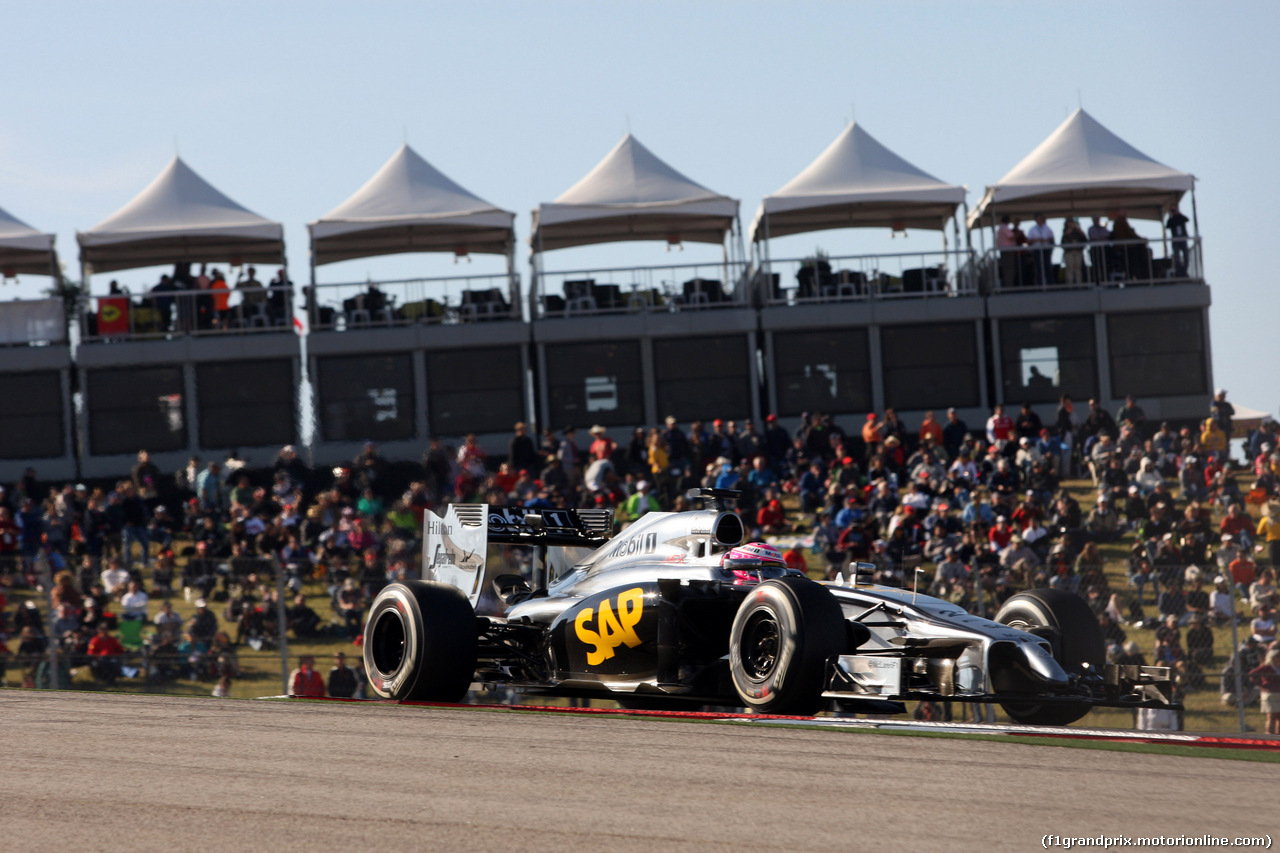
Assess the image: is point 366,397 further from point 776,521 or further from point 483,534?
point 483,534

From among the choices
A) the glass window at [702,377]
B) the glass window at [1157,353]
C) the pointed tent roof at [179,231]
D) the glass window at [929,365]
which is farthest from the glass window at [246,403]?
the glass window at [1157,353]

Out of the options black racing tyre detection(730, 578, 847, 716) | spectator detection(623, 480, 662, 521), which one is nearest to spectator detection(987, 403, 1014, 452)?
spectator detection(623, 480, 662, 521)

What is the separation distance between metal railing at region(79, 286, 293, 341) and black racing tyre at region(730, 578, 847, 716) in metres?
21.7

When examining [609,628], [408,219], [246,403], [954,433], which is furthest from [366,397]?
[609,628]

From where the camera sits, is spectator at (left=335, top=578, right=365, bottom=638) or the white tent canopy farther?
the white tent canopy

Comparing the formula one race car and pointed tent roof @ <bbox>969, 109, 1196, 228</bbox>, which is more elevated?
pointed tent roof @ <bbox>969, 109, 1196, 228</bbox>

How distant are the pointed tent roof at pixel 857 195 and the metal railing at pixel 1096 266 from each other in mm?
1807

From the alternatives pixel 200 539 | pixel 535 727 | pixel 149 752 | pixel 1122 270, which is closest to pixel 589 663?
pixel 535 727

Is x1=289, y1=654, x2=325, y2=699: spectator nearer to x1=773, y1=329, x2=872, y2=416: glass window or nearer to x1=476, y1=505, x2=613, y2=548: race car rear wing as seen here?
x1=476, y1=505, x2=613, y2=548: race car rear wing

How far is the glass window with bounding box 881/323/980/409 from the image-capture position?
93.5 ft

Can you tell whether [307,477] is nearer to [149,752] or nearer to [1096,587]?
[1096,587]

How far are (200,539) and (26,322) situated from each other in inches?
402

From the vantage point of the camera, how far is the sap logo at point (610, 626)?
942 cm

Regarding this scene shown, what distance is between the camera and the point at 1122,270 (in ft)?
92.9
